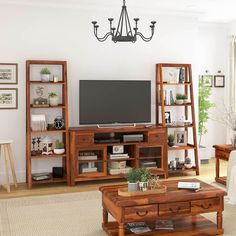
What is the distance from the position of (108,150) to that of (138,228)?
243cm

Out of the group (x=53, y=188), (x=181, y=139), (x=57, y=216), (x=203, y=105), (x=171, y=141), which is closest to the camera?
(x=57, y=216)

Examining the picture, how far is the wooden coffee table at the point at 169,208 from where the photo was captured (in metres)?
3.77

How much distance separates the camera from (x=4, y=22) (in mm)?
6098

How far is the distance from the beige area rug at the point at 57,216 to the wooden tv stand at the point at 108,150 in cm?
56

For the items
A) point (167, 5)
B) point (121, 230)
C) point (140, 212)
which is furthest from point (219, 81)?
point (121, 230)

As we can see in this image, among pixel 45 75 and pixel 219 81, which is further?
pixel 219 81

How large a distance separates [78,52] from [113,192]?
298cm

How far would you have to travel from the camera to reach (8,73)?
243 inches

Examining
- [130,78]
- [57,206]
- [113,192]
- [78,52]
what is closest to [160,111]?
[130,78]

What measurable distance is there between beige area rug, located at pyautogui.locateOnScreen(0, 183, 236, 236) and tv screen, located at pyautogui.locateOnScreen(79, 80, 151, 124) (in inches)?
49.7

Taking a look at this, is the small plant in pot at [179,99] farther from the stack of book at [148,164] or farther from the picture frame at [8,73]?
the picture frame at [8,73]

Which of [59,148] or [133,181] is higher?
[59,148]

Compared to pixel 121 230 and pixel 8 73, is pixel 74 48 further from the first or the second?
pixel 121 230

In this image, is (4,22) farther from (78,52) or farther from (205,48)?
(205,48)
